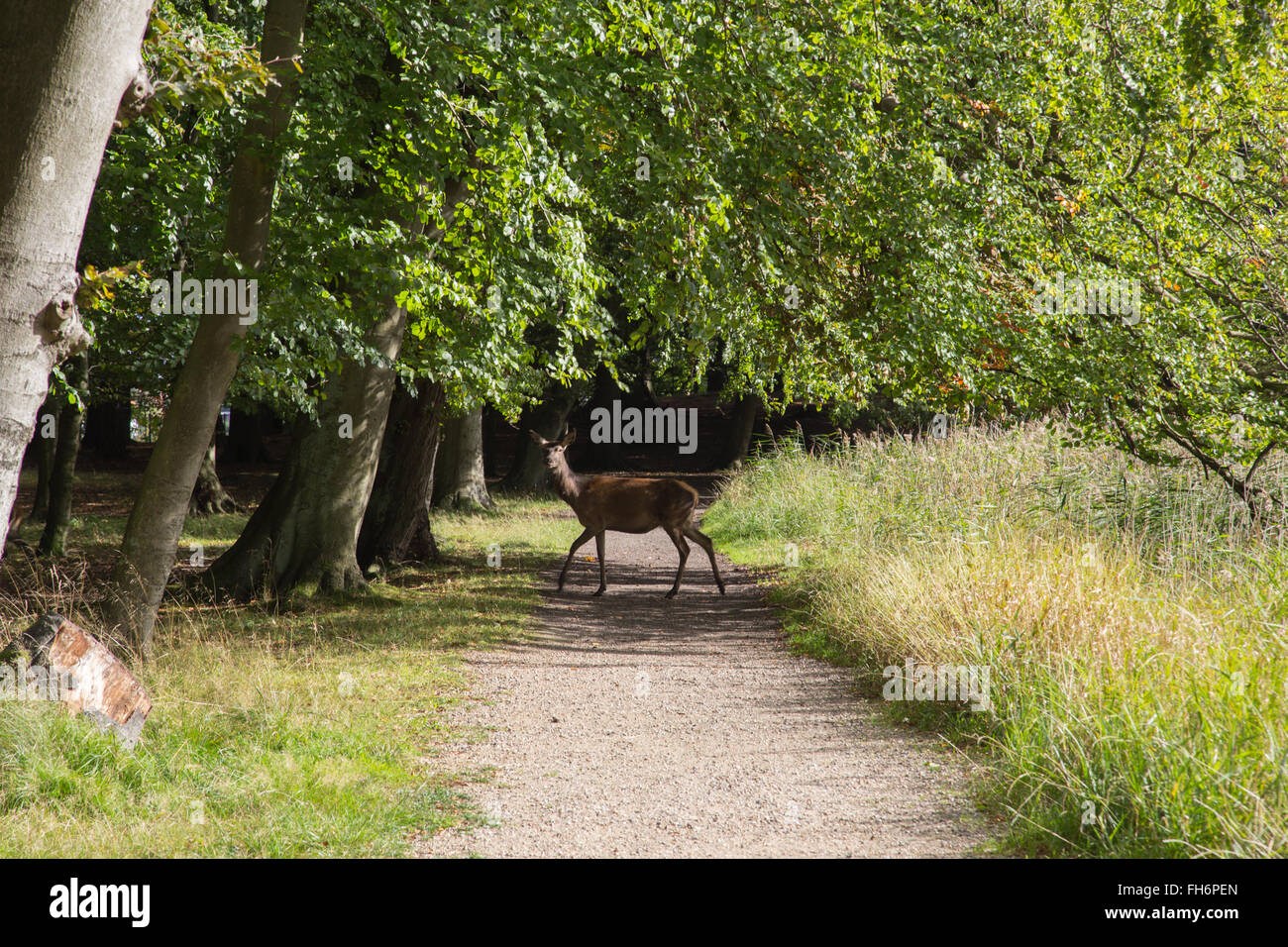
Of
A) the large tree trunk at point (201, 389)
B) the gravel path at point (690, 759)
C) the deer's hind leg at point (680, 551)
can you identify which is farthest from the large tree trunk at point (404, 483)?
the large tree trunk at point (201, 389)

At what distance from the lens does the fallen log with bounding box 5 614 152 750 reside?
5.16m

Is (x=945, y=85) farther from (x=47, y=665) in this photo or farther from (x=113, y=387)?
(x=113, y=387)

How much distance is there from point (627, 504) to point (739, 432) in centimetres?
2218

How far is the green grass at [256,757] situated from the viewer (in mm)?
4406

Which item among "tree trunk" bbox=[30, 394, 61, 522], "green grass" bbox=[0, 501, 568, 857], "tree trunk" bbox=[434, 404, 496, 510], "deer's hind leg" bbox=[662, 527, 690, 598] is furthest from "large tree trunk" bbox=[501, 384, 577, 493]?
"green grass" bbox=[0, 501, 568, 857]

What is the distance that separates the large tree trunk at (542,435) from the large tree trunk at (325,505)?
11127 millimetres

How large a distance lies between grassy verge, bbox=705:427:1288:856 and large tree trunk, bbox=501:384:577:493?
11695 mm

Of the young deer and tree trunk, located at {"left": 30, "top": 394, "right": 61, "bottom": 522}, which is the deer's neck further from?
tree trunk, located at {"left": 30, "top": 394, "right": 61, "bottom": 522}

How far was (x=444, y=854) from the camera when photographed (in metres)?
4.45

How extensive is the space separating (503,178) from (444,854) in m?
4.76

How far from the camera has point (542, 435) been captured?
24.6 m

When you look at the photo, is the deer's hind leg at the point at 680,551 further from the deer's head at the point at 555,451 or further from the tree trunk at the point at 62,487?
the tree trunk at the point at 62,487

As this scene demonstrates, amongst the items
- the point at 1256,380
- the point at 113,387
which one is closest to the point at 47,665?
the point at 1256,380

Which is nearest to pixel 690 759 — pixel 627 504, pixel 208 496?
pixel 627 504
